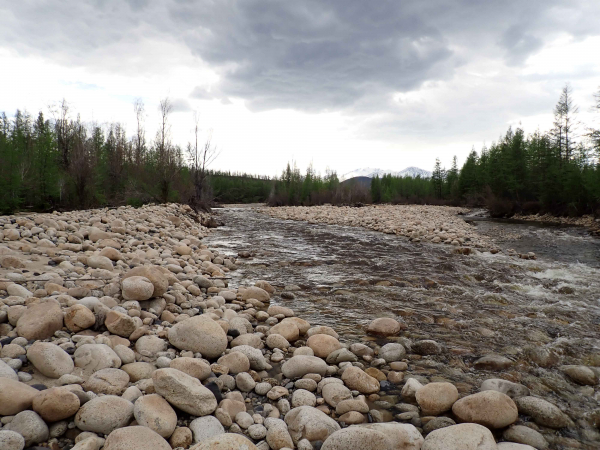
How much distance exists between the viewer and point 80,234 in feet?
21.4

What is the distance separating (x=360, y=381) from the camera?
2521 mm

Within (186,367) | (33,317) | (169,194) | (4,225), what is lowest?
(186,367)

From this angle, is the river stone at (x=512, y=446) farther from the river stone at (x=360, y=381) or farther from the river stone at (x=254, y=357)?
the river stone at (x=254, y=357)

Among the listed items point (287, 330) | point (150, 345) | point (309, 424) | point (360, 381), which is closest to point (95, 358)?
point (150, 345)

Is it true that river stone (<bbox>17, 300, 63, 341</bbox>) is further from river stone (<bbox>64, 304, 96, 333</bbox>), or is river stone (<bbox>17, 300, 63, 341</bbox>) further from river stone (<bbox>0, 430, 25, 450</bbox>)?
river stone (<bbox>0, 430, 25, 450</bbox>)

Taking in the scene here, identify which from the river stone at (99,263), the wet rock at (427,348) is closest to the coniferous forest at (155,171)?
the river stone at (99,263)

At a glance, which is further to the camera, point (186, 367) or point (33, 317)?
point (33, 317)

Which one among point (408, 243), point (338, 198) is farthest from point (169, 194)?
point (338, 198)

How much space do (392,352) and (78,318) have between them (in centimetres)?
272

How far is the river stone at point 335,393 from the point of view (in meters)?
2.34

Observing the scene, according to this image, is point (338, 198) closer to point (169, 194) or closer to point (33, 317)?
point (169, 194)

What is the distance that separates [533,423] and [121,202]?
17.7 meters

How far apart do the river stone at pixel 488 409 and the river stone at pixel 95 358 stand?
7.79 feet

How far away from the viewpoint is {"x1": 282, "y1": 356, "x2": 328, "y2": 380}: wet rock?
8.73 feet
